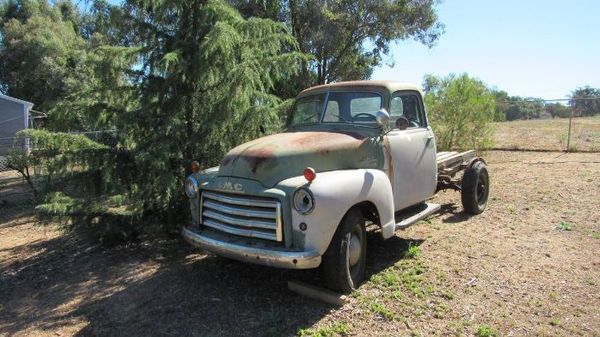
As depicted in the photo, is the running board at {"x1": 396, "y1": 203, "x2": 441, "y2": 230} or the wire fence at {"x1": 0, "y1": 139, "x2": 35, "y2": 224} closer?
the running board at {"x1": 396, "y1": 203, "x2": 441, "y2": 230}

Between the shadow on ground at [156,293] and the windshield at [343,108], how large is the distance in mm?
1634

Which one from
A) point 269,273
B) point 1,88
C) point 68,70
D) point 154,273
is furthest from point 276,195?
point 1,88

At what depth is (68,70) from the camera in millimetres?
27312

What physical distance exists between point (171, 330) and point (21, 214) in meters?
7.69

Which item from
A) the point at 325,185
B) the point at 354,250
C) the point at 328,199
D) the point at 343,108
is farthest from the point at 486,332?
the point at 343,108

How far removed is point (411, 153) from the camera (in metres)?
5.64

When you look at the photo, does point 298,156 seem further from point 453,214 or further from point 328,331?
point 453,214

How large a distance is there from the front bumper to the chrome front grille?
3.7 inches

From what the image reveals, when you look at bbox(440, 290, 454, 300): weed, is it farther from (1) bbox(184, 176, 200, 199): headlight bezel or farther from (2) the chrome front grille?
(1) bbox(184, 176, 200, 199): headlight bezel

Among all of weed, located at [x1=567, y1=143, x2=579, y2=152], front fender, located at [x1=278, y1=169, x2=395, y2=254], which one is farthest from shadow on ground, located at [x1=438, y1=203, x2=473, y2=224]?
weed, located at [x1=567, y1=143, x2=579, y2=152]

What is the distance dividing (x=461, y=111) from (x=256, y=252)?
1108 cm

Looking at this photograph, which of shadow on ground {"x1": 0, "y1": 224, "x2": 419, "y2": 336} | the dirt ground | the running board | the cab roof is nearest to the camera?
the dirt ground

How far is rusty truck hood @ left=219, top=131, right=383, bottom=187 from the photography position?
4.33m

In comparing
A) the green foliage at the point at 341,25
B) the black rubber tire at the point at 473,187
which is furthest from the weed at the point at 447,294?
the green foliage at the point at 341,25
